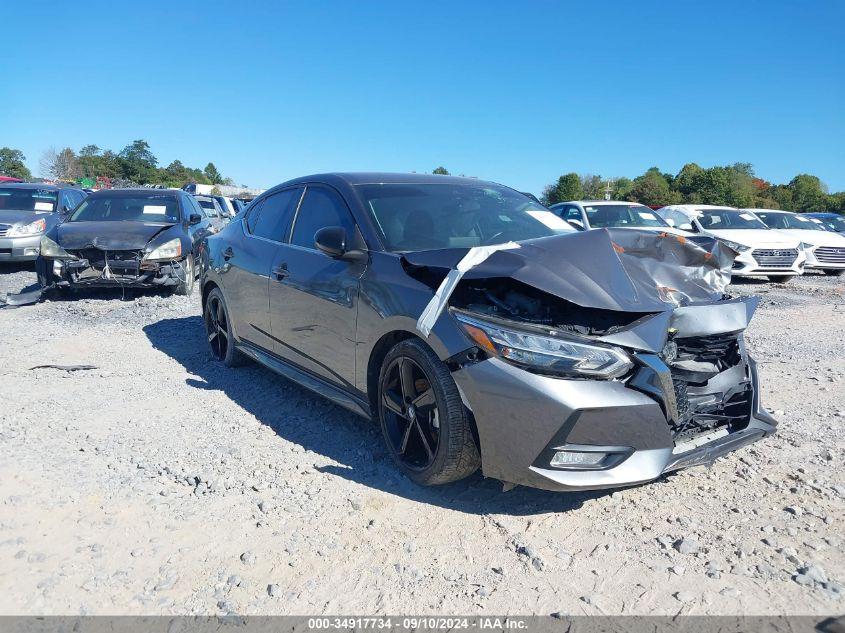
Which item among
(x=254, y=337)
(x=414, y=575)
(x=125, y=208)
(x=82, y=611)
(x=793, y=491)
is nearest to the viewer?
(x=82, y=611)

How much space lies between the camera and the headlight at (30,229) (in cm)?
1102

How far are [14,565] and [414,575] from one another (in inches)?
63.7

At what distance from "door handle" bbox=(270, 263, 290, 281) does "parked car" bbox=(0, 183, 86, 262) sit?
7540mm

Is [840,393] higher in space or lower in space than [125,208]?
lower

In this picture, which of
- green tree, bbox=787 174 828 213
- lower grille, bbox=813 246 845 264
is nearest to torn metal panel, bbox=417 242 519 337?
lower grille, bbox=813 246 845 264

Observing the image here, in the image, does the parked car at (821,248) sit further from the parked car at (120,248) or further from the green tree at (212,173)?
the green tree at (212,173)

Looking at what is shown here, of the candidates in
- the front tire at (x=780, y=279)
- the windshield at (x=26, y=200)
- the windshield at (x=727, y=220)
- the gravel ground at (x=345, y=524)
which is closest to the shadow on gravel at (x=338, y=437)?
the gravel ground at (x=345, y=524)

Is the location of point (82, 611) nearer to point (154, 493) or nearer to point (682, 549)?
point (154, 493)

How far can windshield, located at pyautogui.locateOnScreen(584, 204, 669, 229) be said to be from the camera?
12.2 meters

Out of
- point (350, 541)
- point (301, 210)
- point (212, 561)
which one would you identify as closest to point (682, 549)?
point (350, 541)

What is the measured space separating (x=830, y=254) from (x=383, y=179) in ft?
43.8

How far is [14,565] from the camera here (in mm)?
2592

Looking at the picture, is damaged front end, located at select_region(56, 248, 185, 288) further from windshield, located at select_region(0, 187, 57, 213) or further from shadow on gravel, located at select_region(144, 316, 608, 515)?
windshield, located at select_region(0, 187, 57, 213)

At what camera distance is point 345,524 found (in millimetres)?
2943
